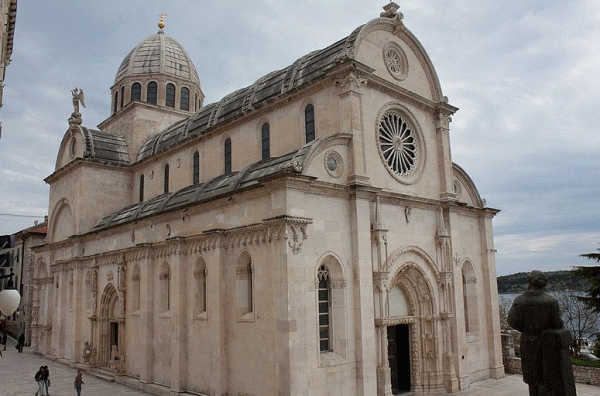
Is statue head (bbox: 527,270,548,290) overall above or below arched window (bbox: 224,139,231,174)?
below

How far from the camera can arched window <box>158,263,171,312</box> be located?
23.1 meters

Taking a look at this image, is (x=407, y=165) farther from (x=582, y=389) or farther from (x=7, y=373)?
(x=7, y=373)

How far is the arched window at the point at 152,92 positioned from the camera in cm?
3784

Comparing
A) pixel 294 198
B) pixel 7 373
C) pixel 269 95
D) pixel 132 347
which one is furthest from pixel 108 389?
pixel 269 95

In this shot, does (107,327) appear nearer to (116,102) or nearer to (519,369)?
(116,102)

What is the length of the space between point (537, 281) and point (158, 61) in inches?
1382

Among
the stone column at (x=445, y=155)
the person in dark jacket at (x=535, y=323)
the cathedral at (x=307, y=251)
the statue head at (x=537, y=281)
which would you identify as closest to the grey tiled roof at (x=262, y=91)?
the cathedral at (x=307, y=251)

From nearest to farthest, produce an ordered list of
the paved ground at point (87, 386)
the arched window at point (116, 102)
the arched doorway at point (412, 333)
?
the arched doorway at point (412, 333) → the paved ground at point (87, 386) → the arched window at point (116, 102)

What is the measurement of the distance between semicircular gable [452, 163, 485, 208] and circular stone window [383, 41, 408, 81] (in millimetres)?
5779

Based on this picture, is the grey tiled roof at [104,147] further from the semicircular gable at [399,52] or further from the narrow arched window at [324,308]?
the narrow arched window at [324,308]

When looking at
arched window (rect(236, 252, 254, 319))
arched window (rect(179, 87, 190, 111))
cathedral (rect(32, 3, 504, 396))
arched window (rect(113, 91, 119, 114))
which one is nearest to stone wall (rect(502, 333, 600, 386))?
cathedral (rect(32, 3, 504, 396))

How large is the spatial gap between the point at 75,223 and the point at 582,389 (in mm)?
28589

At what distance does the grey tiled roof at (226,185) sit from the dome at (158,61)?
45.1ft

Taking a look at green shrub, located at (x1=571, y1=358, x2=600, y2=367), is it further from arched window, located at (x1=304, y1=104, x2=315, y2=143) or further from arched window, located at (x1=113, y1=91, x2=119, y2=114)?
arched window, located at (x1=113, y1=91, x2=119, y2=114)
